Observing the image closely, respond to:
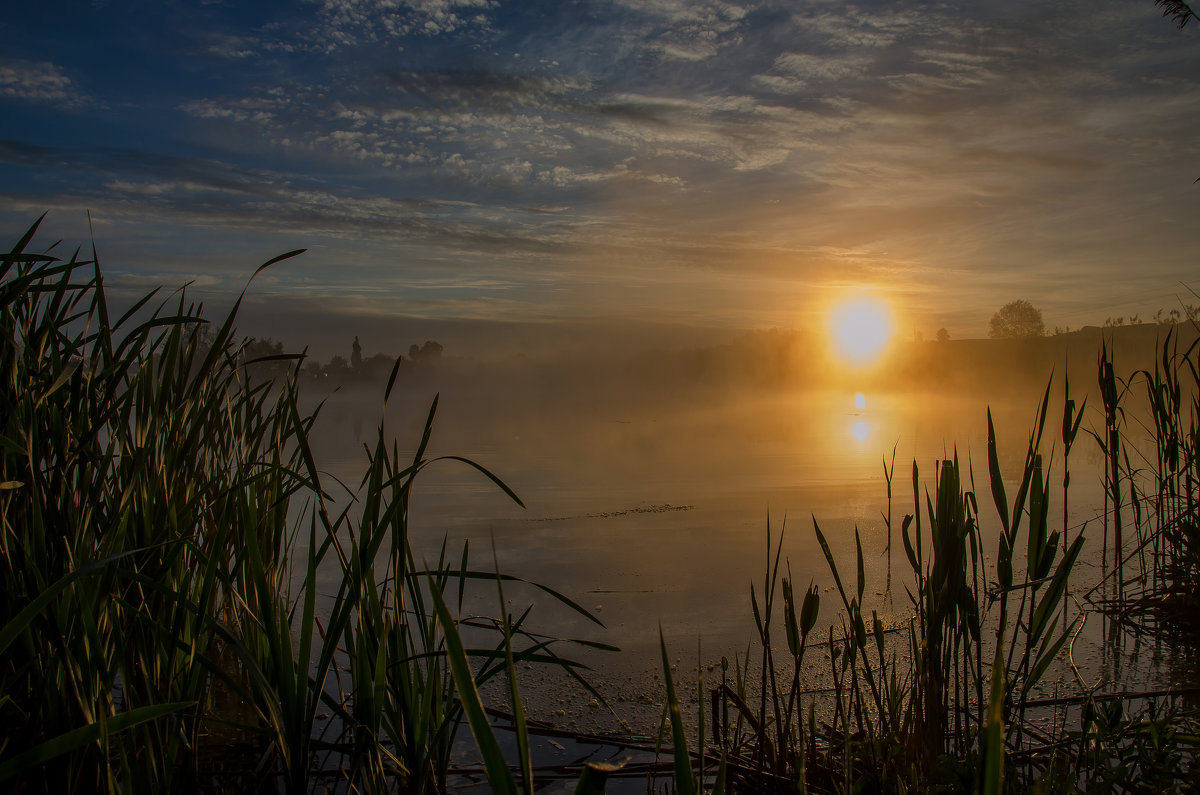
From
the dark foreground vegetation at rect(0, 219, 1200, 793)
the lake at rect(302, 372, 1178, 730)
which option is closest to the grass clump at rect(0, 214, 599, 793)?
the dark foreground vegetation at rect(0, 219, 1200, 793)

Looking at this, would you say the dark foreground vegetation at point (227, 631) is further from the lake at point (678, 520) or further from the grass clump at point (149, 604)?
the lake at point (678, 520)

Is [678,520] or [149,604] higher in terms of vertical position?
[149,604]

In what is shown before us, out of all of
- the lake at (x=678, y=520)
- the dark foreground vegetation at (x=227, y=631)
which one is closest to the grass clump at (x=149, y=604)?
the dark foreground vegetation at (x=227, y=631)

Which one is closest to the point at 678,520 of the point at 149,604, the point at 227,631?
the point at 149,604

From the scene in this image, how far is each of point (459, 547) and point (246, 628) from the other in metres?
2.71

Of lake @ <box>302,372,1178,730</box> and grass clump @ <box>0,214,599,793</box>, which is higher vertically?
grass clump @ <box>0,214,599,793</box>

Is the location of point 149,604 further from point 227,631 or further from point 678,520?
point 678,520

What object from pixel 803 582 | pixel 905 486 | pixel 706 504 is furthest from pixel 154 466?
pixel 905 486

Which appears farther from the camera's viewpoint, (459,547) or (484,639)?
(459,547)

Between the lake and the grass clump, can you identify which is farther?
the lake

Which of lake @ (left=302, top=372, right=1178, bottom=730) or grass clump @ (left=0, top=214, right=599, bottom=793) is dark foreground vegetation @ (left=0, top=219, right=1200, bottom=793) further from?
lake @ (left=302, top=372, right=1178, bottom=730)

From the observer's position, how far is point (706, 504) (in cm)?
541

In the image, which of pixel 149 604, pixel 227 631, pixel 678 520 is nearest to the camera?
pixel 227 631

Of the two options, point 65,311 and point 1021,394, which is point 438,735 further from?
point 1021,394
